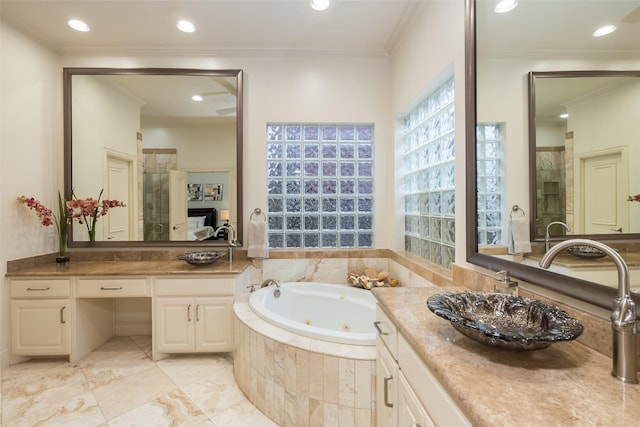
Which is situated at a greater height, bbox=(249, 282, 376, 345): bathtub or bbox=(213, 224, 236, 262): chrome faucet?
bbox=(213, 224, 236, 262): chrome faucet

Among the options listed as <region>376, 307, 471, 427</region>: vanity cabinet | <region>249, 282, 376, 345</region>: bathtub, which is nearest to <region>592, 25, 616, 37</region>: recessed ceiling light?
<region>376, 307, 471, 427</region>: vanity cabinet

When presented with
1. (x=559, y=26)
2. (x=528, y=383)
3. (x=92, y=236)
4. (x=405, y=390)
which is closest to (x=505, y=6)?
(x=559, y=26)

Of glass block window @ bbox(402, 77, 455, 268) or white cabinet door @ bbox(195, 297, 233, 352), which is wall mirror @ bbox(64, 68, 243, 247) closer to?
white cabinet door @ bbox(195, 297, 233, 352)

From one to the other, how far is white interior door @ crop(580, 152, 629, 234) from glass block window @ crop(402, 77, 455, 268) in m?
1.03

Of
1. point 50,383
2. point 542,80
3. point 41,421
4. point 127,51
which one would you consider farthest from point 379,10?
point 50,383

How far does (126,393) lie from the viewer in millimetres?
1991

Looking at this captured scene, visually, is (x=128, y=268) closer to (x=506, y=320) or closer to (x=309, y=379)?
(x=309, y=379)

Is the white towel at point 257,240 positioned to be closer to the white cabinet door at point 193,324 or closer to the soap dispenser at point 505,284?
the white cabinet door at point 193,324

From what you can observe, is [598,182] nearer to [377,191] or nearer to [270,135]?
[377,191]

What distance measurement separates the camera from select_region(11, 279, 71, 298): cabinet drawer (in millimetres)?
2303

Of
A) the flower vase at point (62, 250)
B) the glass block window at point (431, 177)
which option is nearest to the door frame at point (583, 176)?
the glass block window at point (431, 177)

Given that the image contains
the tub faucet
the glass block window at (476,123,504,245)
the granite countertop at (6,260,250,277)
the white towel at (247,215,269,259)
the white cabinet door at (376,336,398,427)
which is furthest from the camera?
the white towel at (247,215,269,259)

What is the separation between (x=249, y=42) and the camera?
107 inches

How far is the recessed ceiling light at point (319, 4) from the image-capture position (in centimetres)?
213
